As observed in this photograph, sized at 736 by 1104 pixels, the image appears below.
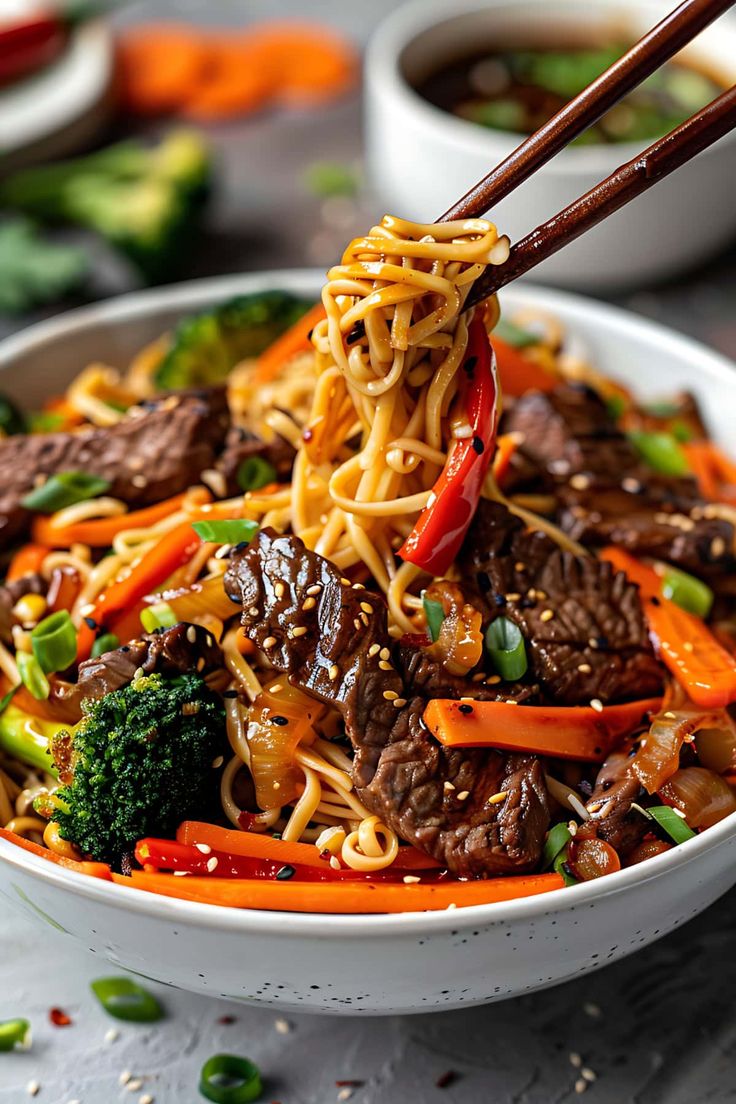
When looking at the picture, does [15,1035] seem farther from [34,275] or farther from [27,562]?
[34,275]

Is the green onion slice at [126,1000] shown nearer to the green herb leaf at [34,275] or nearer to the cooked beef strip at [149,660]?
the cooked beef strip at [149,660]

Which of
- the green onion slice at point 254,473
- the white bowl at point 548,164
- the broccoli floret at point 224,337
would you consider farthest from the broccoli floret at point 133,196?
the green onion slice at point 254,473

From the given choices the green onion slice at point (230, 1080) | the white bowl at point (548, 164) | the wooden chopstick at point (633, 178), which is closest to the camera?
the wooden chopstick at point (633, 178)

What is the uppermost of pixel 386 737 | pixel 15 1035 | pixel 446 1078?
pixel 386 737

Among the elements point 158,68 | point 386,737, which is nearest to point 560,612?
point 386,737

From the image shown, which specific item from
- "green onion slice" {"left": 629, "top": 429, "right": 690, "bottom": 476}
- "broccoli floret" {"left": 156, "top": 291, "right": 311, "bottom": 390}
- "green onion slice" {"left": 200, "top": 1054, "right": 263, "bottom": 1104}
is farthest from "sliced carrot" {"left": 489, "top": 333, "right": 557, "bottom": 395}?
"green onion slice" {"left": 200, "top": 1054, "right": 263, "bottom": 1104}

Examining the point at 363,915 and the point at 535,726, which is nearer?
the point at 363,915

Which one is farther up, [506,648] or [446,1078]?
[506,648]
